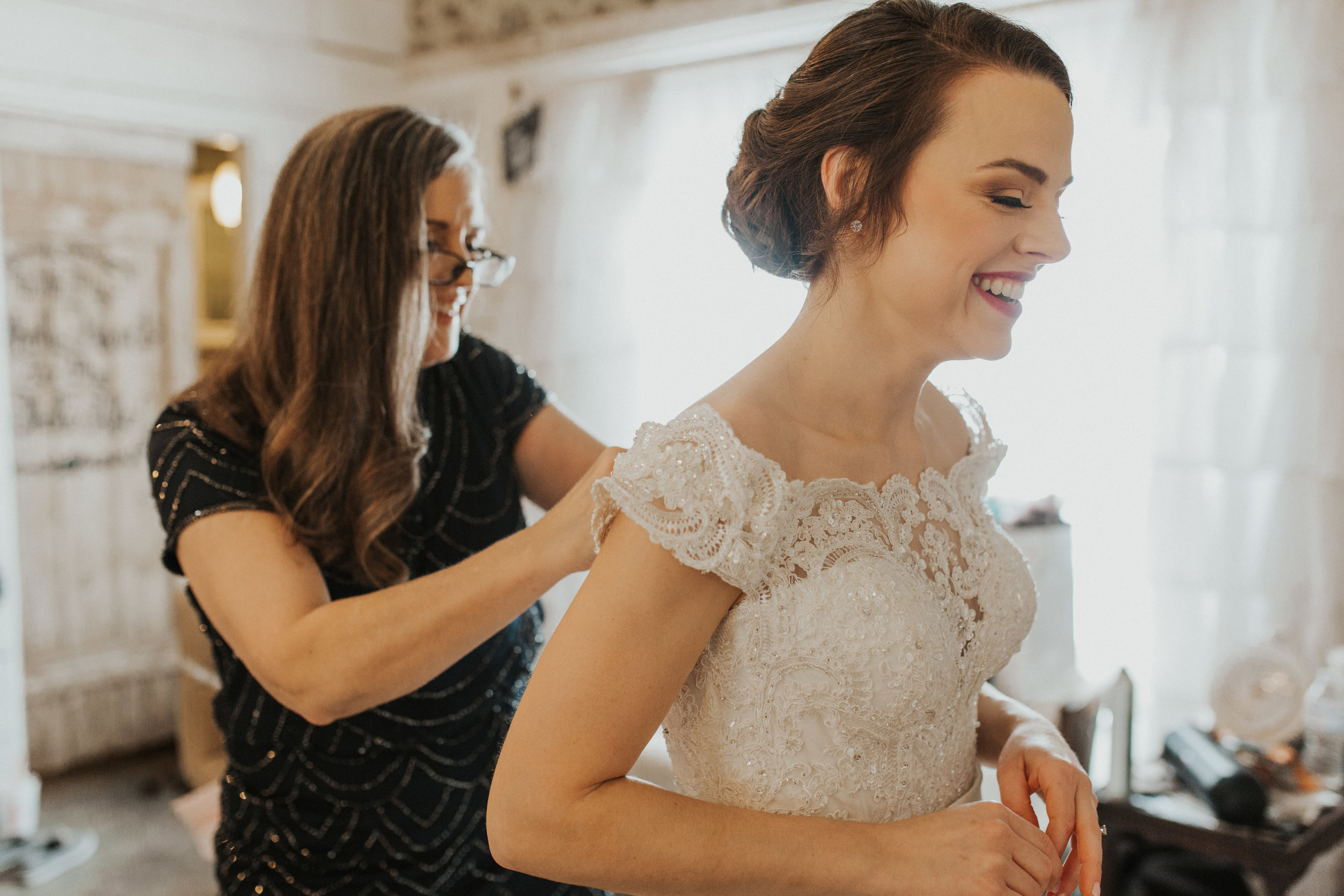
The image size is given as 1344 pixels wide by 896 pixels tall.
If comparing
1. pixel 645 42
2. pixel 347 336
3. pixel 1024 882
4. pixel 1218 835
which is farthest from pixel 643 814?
pixel 645 42

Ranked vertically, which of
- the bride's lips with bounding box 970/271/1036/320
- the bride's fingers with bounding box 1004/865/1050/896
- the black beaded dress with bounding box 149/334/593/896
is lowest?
the black beaded dress with bounding box 149/334/593/896

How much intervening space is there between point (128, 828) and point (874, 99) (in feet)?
11.3

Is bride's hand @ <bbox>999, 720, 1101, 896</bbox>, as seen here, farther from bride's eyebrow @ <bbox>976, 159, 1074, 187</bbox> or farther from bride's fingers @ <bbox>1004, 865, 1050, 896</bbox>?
bride's eyebrow @ <bbox>976, 159, 1074, 187</bbox>

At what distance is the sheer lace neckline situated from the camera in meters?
0.93

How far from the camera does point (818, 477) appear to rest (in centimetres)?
101

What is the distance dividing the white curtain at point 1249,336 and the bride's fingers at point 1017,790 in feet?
5.18

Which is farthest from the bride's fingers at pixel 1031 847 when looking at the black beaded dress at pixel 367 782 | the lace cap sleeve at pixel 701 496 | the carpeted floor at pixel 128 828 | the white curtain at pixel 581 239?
the carpeted floor at pixel 128 828

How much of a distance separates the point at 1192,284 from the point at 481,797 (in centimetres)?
196

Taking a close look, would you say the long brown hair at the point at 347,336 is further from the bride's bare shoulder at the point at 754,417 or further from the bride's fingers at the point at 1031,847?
the bride's fingers at the point at 1031,847

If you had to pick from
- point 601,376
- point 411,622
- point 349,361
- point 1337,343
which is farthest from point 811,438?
point 601,376

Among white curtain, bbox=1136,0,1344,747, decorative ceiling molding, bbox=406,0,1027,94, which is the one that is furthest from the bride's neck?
decorative ceiling molding, bbox=406,0,1027,94

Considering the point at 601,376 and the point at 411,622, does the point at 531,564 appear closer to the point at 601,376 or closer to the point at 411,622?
the point at 411,622

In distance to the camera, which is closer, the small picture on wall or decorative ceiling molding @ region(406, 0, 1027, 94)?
decorative ceiling molding @ region(406, 0, 1027, 94)

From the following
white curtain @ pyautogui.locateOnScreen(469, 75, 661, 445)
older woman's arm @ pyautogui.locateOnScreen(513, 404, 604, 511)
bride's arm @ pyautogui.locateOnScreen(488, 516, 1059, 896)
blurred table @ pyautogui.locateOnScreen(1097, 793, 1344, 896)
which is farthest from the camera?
white curtain @ pyautogui.locateOnScreen(469, 75, 661, 445)
